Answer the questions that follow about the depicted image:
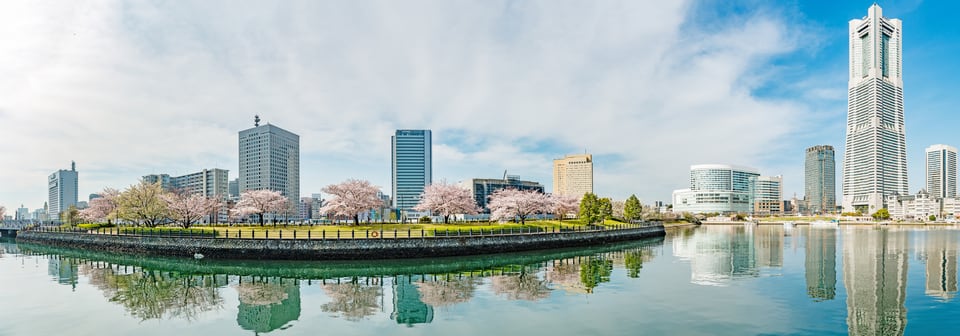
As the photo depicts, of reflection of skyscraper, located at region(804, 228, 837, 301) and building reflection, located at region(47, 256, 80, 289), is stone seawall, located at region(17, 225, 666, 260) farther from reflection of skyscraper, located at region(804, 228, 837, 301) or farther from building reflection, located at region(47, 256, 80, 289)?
reflection of skyscraper, located at region(804, 228, 837, 301)

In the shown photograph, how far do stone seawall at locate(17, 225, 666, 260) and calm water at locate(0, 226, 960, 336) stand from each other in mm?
2181

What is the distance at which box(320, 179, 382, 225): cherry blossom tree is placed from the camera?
70062mm

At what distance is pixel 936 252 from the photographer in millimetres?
51406

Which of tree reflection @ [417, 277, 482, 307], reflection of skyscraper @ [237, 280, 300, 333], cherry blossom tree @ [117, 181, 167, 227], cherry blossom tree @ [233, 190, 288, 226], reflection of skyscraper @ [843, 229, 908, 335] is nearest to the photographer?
reflection of skyscraper @ [843, 229, 908, 335]

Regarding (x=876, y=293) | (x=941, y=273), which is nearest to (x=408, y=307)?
(x=876, y=293)

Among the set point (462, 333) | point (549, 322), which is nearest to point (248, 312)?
point (462, 333)

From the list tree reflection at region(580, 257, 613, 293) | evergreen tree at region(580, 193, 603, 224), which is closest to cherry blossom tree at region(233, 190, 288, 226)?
evergreen tree at region(580, 193, 603, 224)

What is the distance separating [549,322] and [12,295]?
3492 centimetres

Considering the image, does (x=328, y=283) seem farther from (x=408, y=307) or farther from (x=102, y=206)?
(x=102, y=206)

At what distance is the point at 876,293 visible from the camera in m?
27.2

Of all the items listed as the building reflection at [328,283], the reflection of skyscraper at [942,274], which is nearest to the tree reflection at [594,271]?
the building reflection at [328,283]

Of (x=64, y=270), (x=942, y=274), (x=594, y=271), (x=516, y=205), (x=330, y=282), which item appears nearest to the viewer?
(x=330, y=282)

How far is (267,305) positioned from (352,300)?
456 centimetres

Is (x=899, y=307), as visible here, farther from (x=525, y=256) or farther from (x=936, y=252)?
(x=936, y=252)
